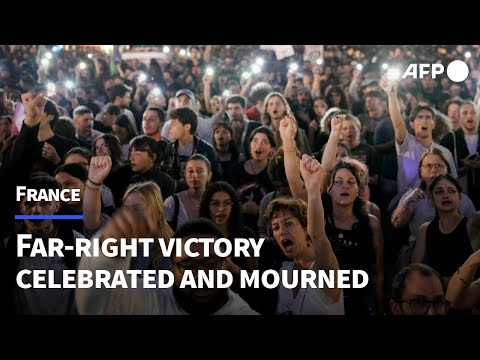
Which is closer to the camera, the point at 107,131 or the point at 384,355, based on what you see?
the point at 384,355

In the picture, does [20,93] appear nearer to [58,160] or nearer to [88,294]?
[58,160]

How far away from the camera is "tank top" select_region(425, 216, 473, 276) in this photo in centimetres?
382

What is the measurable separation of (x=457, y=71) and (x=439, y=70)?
0.37 feet

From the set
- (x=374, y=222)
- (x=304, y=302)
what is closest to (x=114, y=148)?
(x=304, y=302)

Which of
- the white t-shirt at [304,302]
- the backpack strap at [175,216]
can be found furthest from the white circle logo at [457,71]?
the backpack strap at [175,216]

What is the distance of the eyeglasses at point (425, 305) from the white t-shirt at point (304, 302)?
360mm

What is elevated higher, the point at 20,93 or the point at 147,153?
the point at 20,93

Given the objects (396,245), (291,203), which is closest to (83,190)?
(291,203)

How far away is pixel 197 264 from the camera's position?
377 cm

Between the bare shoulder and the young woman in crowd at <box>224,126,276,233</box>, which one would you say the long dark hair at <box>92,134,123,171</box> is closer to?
the young woman in crowd at <box>224,126,276,233</box>

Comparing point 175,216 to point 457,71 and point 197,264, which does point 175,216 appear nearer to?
point 197,264

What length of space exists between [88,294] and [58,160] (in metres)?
0.76

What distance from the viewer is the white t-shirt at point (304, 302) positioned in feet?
12.3

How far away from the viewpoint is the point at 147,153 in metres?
4.07
